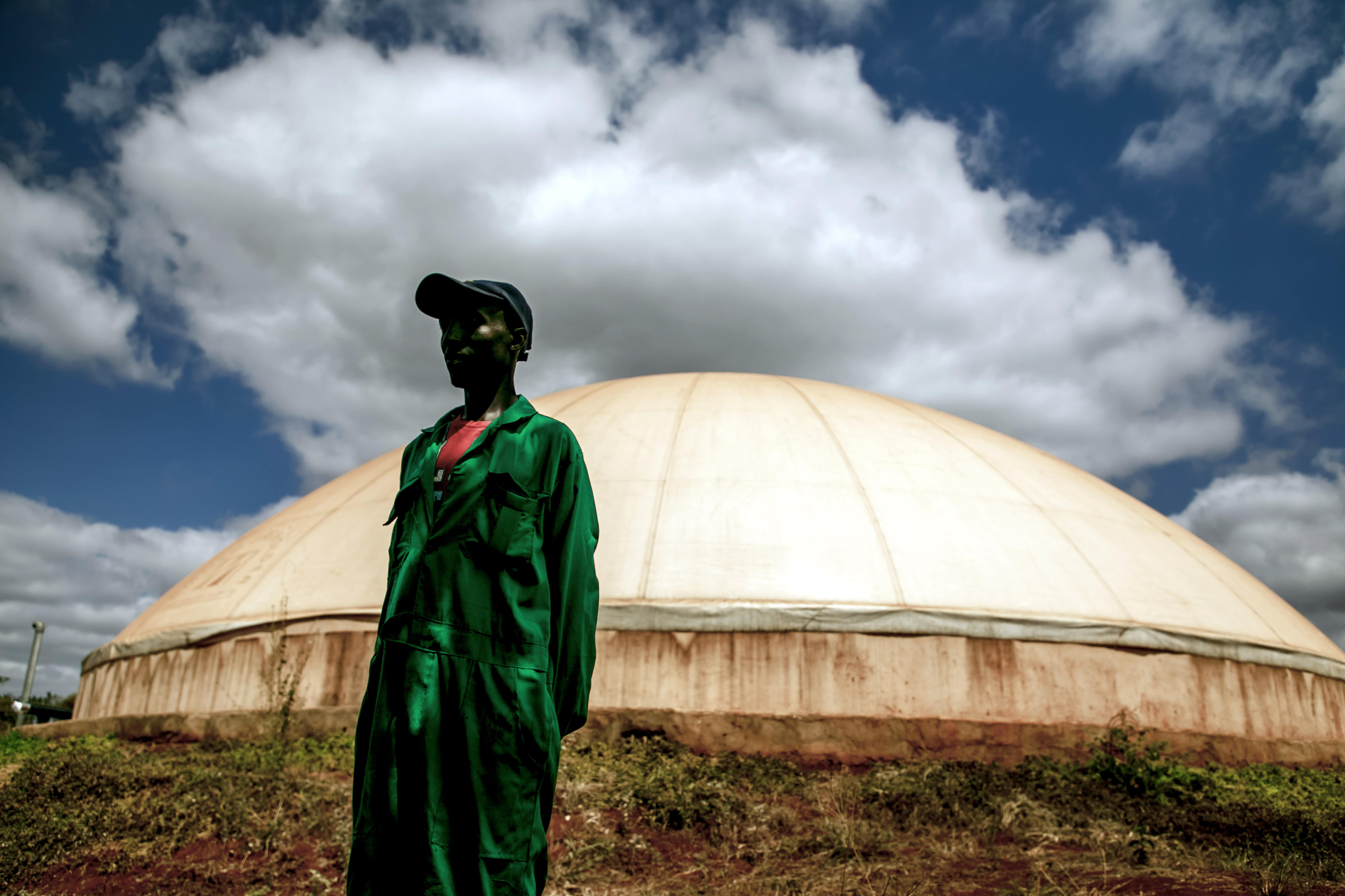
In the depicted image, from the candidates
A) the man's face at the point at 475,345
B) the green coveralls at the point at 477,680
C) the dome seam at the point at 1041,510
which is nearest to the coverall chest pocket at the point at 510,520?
the green coveralls at the point at 477,680

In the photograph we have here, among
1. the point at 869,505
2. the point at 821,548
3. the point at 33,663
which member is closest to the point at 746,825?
the point at 821,548

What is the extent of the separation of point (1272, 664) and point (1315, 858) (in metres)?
5.61

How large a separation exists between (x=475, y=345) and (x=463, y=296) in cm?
18

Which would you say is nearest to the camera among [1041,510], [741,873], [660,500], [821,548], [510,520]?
[510,520]

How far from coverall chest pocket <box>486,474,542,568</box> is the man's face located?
50cm

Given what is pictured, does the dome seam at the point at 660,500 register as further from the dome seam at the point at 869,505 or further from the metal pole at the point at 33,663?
the metal pole at the point at 33,663

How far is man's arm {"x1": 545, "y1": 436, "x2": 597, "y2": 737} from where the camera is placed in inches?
113

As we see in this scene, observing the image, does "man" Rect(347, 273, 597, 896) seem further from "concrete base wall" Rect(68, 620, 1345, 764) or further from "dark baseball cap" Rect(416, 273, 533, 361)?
"concrete base wall" Rect(68, 620, 1345, 764)

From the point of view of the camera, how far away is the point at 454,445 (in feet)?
10.3

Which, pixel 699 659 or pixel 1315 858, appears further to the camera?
pixel 699 659

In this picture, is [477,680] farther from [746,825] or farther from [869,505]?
[869,505]

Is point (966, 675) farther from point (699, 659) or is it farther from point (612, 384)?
point (612, 384)

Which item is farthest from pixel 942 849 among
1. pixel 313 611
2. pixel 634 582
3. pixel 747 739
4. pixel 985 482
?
pixel 313 611

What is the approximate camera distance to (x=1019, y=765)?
9297 millimetres
